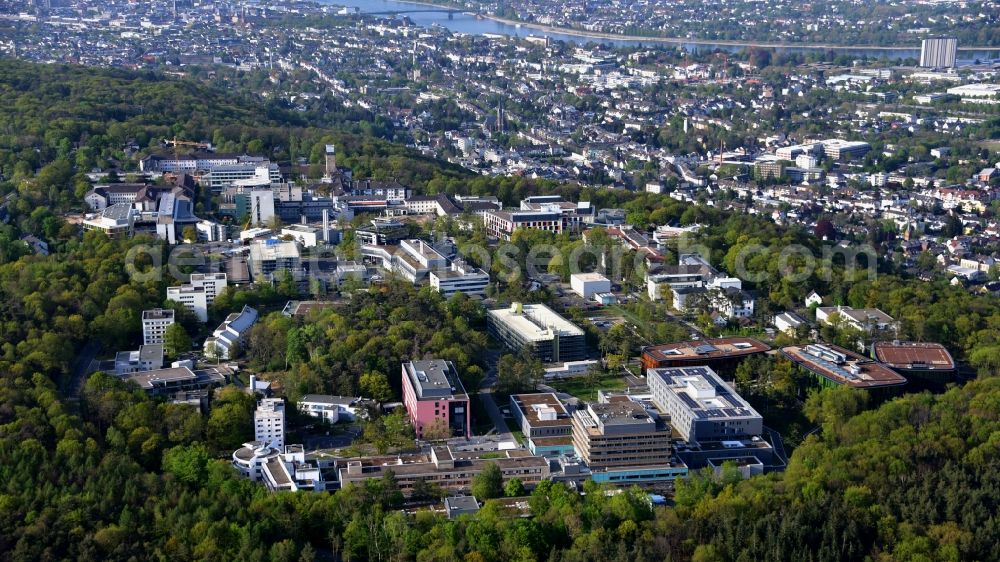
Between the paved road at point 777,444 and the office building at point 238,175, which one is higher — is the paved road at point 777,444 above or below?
below

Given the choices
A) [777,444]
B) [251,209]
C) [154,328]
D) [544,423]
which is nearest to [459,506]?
[544,423]

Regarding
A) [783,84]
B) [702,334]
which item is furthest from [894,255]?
[783,84]

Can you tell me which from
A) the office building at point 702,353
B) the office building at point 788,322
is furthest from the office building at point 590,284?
the office building at point 702,353

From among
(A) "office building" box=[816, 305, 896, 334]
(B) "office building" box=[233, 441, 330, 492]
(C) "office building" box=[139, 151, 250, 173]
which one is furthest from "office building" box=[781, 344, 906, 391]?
(C) "office building" box=[139, 151, 250, 173]

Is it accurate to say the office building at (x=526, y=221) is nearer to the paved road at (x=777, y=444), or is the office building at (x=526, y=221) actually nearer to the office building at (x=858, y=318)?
the office building at (x=858, y=318)

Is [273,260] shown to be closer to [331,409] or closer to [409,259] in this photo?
[409,259]

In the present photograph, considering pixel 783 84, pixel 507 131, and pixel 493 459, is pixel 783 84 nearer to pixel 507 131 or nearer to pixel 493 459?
pixel 507 131

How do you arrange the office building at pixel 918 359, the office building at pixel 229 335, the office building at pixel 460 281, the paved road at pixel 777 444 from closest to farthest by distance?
1. the paved road at pixel 777 444
2. the office building at pixel 918 359
3. the office building at pixel 229 335
4. the office building at pixel 460 281

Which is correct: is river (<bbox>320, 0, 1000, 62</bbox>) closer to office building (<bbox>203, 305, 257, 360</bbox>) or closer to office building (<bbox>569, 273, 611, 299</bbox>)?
office building (<bbox>569, 273, 611, 299</bbox>)
